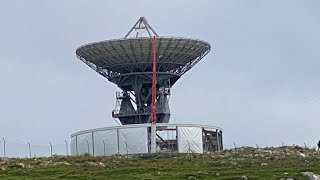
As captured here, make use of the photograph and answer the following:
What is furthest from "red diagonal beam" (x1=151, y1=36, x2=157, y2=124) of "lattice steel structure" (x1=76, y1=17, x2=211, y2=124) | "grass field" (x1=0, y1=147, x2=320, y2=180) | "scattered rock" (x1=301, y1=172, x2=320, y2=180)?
"scattered rock" (x1=301, y1=172, x2=320, y2=180)

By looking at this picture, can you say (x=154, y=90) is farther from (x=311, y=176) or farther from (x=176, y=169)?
(x=311, y=176)

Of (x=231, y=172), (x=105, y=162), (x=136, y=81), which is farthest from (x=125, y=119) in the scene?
(x=231, y=172)

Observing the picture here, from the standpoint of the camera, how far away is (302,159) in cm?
5081

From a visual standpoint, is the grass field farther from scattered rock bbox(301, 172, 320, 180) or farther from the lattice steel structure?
the lattice steel structure

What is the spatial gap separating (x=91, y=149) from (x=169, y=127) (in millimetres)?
8786

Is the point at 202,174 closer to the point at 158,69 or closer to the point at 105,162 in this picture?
the point at 105,162

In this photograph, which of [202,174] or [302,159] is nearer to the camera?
[202,174]

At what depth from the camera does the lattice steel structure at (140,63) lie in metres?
93.5

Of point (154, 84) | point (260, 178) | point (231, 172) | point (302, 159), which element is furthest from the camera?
point (154, 84)

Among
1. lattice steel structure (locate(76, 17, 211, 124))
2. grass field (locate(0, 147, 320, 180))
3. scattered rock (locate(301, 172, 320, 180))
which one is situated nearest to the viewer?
scattered rock (locate(301, 172, 320, 180))

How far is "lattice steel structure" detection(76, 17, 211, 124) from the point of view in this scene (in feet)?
307

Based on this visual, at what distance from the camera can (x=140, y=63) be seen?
97562 millimetres

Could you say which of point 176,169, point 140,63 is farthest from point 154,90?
point 176,169

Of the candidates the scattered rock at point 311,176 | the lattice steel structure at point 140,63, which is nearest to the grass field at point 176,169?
the scattered rock at point 311,176
